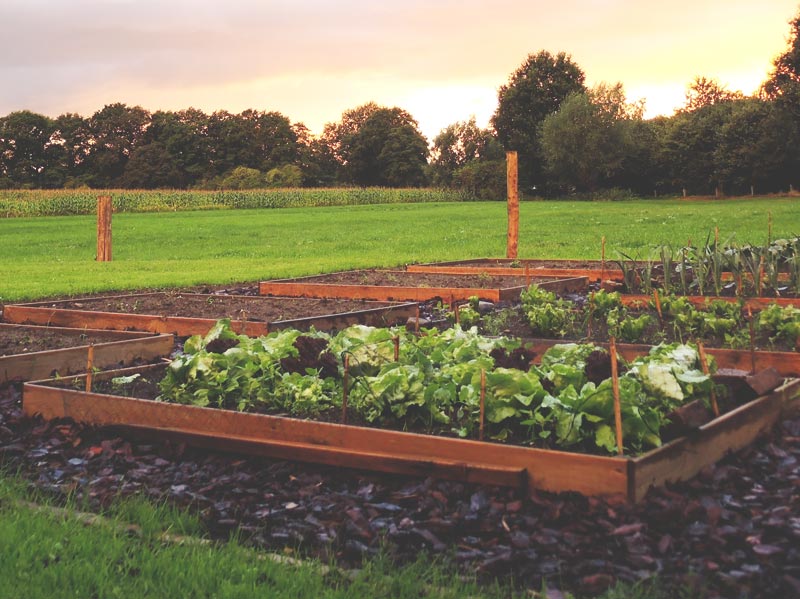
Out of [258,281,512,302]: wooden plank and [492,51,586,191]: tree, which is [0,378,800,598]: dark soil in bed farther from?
[492,51,586,191]: tree

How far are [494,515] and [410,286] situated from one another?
6425mm

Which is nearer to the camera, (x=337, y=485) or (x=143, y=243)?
(x=337, y=485)

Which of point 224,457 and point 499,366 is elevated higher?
point 499,366

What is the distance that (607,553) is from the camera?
3.00 m

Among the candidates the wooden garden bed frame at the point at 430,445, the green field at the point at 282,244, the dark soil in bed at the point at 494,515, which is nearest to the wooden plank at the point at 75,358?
the wooden garden bed frame at the point at 430,445

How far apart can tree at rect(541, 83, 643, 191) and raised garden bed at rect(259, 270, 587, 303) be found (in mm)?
48315

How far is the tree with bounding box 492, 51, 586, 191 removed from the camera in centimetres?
6700

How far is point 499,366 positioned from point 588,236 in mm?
16553

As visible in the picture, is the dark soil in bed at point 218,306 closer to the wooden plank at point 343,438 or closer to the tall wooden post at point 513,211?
the wooden plank at point 343,438

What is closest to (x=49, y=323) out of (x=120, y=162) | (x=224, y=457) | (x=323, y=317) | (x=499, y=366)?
(x=323, y=317)

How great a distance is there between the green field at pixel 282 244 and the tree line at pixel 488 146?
21.1 metres

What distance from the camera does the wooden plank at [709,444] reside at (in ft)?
11.1

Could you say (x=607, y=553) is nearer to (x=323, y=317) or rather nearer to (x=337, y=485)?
(x=337, y=485)

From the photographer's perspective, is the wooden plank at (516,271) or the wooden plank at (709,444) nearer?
the wooden plank at (709,444)
